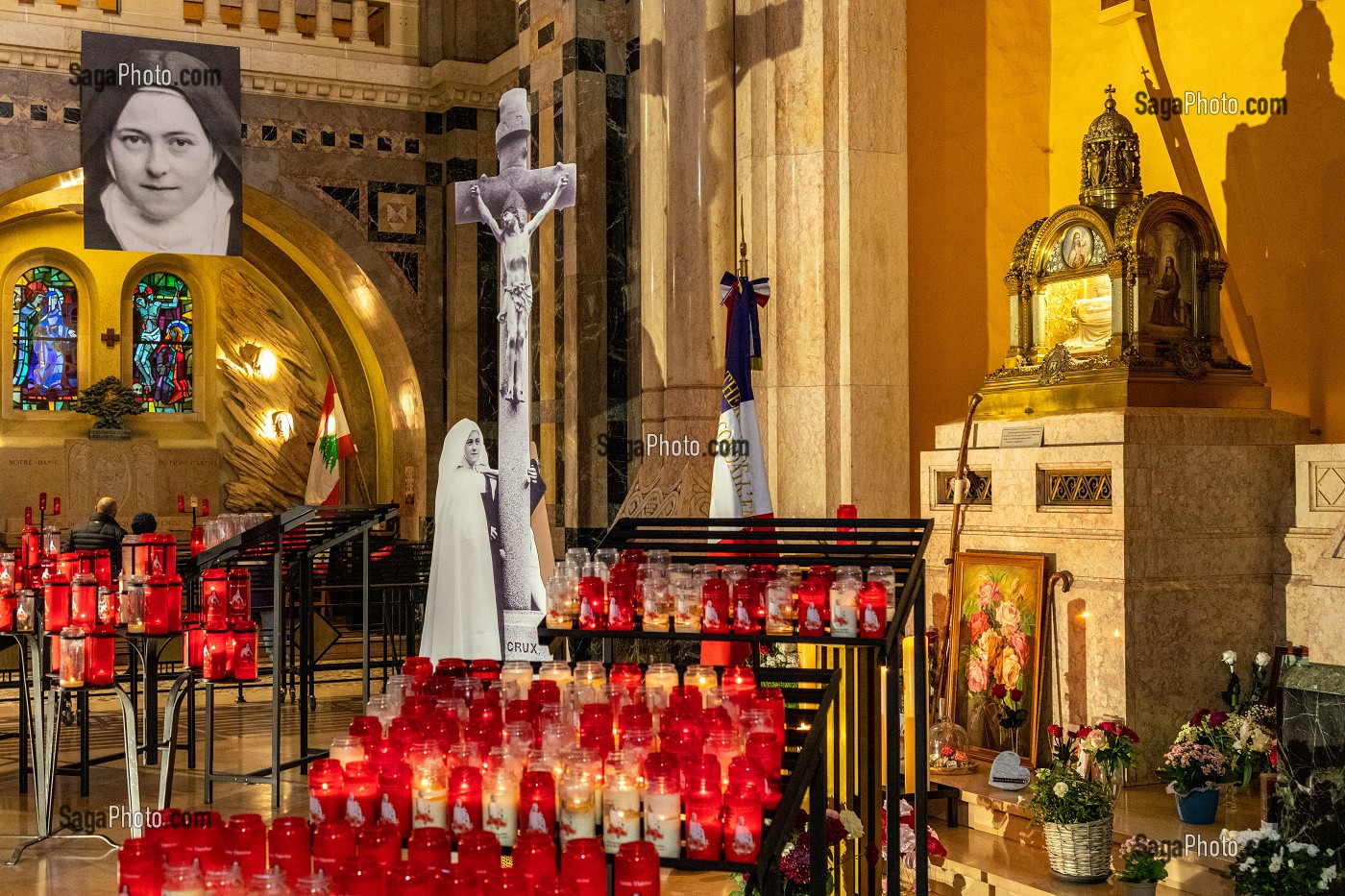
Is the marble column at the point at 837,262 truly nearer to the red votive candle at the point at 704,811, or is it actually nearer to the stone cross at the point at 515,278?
the stone cross at the point at 515,278

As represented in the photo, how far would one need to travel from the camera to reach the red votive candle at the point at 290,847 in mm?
3066

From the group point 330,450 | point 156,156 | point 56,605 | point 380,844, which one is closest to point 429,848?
point 380,844

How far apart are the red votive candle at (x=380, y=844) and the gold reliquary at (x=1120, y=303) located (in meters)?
4.74

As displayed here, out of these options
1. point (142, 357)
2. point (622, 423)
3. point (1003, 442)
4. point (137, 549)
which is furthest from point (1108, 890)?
point (142, 357)

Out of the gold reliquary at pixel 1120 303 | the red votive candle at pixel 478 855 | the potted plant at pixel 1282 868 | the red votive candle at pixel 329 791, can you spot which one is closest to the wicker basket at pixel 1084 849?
the potted plant at pixel 1282 868

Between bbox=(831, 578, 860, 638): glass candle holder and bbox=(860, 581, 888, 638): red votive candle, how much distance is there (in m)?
0.03

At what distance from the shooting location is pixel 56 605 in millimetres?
6625

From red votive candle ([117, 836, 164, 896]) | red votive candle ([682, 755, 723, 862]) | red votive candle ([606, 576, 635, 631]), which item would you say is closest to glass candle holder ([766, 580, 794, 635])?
red votive candle ([606, 576, 635, 631])

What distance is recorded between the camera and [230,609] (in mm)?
6492

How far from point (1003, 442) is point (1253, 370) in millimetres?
1808

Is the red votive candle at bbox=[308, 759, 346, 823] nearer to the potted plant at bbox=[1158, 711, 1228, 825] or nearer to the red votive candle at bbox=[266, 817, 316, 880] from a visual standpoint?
the red votive candle at bbox=[266, 817, 316, 880]

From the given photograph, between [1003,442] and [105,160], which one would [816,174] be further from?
[105,160]

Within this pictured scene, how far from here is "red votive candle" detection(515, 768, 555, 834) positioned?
345 centimetres

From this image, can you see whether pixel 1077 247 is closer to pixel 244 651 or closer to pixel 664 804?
pixel 244 651
